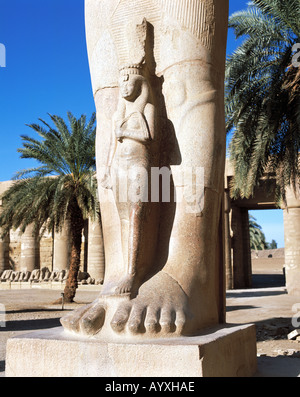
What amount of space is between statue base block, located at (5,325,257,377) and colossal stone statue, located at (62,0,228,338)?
0.53 ft

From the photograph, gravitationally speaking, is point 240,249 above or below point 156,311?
above

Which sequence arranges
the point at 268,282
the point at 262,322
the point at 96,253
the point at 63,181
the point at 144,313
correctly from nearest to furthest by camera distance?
the point at 144,313, the point at 262,322, the point at 63,181, the point at 96,253, the point at 268,282

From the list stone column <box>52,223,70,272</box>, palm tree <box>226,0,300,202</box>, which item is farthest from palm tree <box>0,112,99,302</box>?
stone column <box>52,223,70,272</box>

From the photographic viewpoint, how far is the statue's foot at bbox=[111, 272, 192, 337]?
2.27 m

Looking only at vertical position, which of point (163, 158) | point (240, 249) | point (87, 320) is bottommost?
point (87, 320)

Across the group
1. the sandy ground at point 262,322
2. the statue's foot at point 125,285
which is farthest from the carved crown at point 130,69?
the sandy ground at point 262,322

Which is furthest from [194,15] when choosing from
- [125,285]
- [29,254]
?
[29,254]

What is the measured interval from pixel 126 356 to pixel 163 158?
47.5 inches

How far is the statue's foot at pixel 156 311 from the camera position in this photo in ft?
7.44

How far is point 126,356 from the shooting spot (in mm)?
2146

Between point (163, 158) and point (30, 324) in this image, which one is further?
point (30, 324)

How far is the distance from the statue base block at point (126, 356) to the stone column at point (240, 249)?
647 inches

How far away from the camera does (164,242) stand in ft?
9.02

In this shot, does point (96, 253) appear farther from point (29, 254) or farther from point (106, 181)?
point (106, 181)
